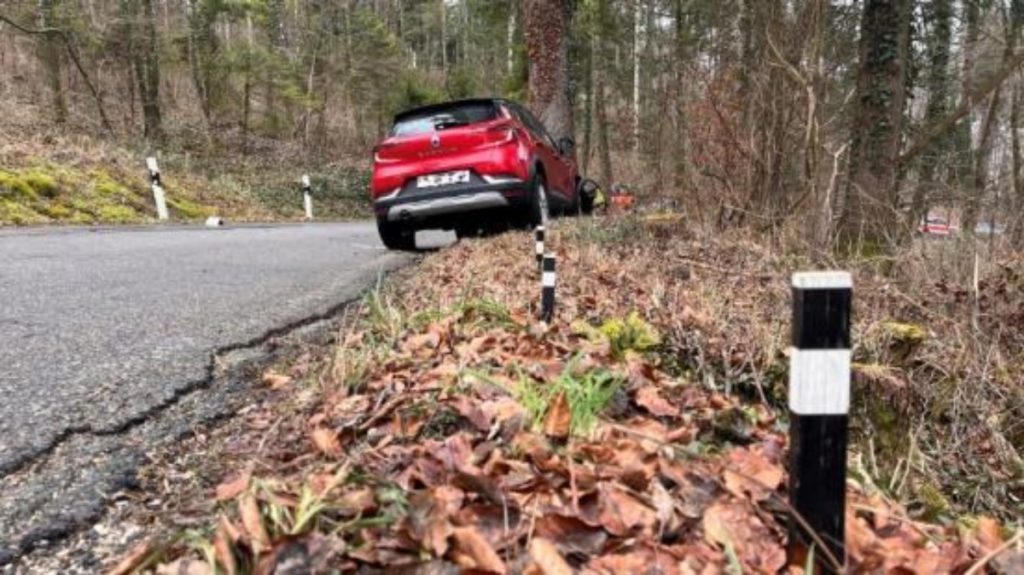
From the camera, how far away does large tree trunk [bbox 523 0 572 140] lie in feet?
36.2

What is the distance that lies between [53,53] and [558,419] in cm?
2171

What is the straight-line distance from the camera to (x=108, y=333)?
147 inches

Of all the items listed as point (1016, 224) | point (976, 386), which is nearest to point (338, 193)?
point (1016, 224)

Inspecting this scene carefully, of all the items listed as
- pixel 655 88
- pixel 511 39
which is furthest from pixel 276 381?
pixel 511 39

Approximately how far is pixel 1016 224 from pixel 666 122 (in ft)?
12.8

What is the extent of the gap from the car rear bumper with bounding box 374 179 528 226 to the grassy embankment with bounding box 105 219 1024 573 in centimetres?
226

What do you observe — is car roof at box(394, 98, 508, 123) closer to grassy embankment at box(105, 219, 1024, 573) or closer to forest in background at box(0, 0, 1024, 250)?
forest in background at box(0, 0, 1024, 250)

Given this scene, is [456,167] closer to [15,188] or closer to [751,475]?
[751,475]

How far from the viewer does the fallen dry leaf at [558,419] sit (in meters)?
2.29

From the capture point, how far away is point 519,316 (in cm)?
387

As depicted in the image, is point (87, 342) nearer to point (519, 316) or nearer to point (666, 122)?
point (519, 316)

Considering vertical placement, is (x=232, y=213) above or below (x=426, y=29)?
below

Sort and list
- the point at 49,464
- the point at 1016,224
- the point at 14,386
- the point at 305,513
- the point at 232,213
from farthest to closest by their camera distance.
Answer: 1. the point at 232,213
2. the point at 1016,224
3. the point at 14,386
4. the point at 49,464
5. the point at 305,513

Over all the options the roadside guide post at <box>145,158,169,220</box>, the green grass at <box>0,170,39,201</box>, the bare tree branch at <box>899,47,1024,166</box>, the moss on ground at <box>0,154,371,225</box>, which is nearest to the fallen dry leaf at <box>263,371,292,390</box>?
the bare tree branch at <box>899,47,1024,166</box>
